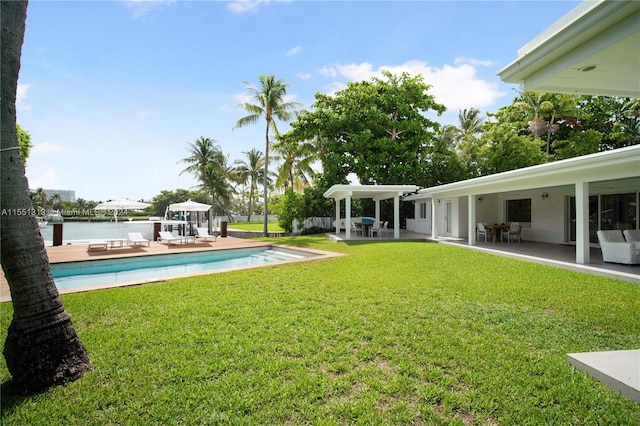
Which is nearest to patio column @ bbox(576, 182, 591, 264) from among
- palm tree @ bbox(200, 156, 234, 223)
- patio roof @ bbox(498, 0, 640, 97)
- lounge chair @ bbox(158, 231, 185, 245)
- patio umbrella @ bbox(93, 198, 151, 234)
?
patio roof @ bbox(498, 0, 640, 97)

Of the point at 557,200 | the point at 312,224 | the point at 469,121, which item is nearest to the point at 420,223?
the point at 312,224

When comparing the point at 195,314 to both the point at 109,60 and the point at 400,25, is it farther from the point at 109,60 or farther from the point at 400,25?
the point at 400,25

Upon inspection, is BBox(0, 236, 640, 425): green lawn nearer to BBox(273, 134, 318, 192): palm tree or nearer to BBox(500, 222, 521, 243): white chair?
BBox(500, 222, 521, 243): white chair

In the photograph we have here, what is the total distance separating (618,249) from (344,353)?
9.86m

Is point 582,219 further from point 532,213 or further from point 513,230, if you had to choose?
point 532,213

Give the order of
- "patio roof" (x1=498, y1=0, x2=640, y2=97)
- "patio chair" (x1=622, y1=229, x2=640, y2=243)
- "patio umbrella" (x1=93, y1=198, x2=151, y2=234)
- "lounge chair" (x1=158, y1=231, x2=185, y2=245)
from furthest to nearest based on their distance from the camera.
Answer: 1. "patio umbrella" (x1=93, y1=198, x2=151, y2=234)
2. "lounge chair" (x1=158, y1=231, x2=185, y2=245)
3. "patio chair" (x1=622, y1=229, x2=640, y2=243)
4. "patio roof" (x1=498, y1=0, x2=640, y2=97)

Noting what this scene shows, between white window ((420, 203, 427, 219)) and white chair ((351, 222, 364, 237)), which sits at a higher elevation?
white window ((420, 203, 427, 219))

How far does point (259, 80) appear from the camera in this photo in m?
24.0

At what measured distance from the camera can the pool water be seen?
10164 millimetres

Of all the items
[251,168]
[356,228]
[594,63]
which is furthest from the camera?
[251,168]

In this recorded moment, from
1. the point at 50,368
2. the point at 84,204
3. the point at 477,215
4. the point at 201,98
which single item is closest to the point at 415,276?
the point at 50,368

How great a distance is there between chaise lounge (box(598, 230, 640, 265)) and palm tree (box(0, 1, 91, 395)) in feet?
41.3

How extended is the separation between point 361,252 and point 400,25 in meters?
8.12

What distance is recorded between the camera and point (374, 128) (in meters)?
25.6
